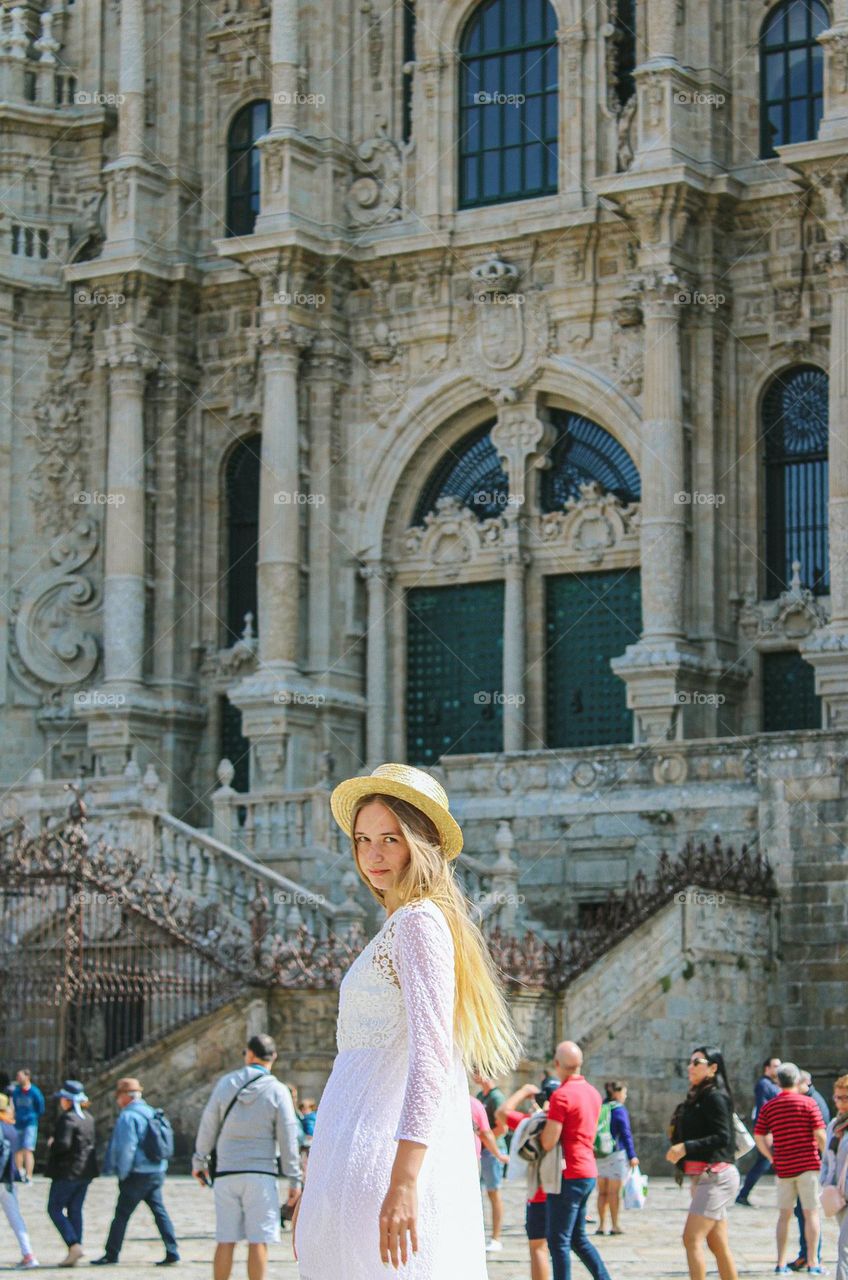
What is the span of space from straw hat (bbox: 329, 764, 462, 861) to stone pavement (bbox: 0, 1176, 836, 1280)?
9.19 metres

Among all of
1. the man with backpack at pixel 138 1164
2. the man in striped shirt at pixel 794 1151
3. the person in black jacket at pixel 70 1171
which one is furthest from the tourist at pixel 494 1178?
the person in black jacket at pixel 70 1171

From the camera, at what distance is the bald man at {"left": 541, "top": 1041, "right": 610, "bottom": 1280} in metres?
13.6

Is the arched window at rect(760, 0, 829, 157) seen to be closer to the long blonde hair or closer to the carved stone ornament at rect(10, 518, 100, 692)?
the carved stone ornament at rect(10, 518, 100, 692)

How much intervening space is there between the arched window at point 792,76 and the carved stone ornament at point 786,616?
541 centimetres

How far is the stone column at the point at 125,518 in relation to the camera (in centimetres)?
3572

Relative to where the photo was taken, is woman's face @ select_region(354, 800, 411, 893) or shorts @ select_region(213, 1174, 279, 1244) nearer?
woman's face @ select_region(354, 800, 411, 893)

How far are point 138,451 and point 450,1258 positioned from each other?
2981 centimetres

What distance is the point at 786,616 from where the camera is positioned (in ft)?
105

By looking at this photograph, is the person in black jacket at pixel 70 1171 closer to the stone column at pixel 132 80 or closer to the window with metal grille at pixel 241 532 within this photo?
the window with metal grille at pixel 241 532

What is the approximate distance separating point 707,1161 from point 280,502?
22.1 meters

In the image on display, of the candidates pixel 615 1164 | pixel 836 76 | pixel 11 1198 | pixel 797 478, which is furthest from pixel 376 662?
pixel 11 1198

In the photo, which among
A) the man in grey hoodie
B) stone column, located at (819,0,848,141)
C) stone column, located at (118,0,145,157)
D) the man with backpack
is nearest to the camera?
the man in grey hoodie

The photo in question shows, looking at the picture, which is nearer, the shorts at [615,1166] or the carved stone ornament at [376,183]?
the shorts at [615,1166]

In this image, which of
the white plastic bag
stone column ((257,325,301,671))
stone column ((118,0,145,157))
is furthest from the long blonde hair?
stone column ((118,0,145,157))
